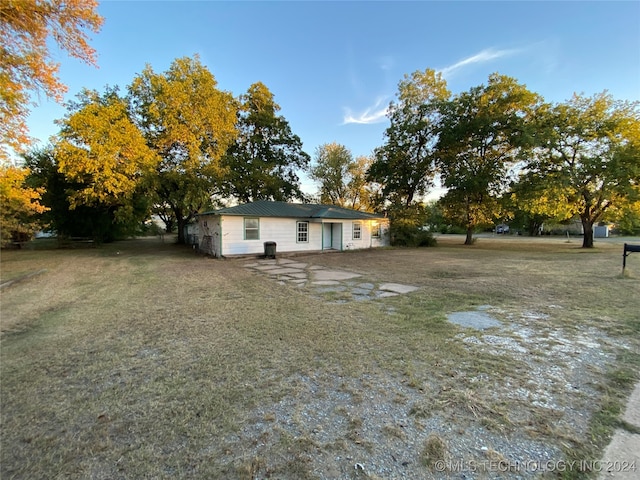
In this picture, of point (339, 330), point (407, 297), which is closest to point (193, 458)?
point (339, 330)

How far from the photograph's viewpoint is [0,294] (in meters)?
6.52

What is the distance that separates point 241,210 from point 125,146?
23.2 feet

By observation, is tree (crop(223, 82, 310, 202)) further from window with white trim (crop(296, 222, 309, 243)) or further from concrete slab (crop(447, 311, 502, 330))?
concrete slab (crop(447, 311, 502, 330))

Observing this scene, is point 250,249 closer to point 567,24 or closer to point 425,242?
point 425,242

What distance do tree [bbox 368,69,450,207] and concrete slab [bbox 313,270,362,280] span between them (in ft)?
51.1

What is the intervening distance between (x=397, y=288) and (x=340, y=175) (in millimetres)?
24124

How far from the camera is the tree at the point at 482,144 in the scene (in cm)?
1923

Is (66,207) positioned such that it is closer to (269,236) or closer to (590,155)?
(269,236)

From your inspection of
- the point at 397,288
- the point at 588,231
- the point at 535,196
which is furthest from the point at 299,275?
the point at 588,231

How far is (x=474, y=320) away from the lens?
4.46 m

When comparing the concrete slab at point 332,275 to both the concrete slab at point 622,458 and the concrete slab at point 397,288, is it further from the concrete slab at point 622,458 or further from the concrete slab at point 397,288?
the concrete slab at point 622,458

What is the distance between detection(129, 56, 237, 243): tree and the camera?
629 inches

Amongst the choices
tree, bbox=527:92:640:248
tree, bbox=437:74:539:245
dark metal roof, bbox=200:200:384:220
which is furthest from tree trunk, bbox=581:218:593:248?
dark metal roof, bbox=200:200:384:220

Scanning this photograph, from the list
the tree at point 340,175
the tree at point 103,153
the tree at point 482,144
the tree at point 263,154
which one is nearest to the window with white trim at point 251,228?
the tree at point 103,153
